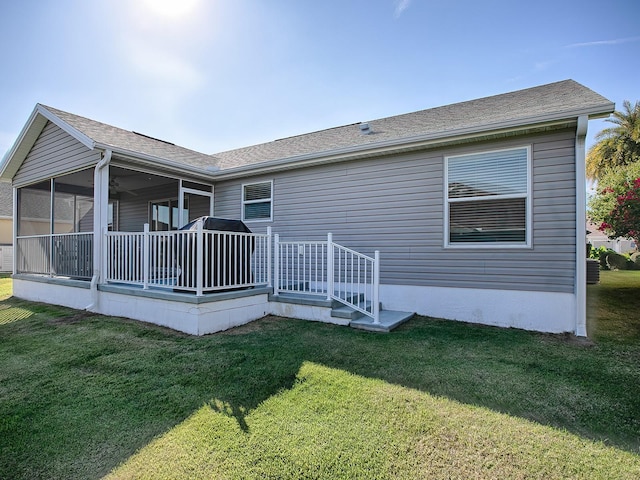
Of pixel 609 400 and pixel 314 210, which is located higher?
pixel 314 210

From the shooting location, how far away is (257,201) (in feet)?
25.6

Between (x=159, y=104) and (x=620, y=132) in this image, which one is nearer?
(x=159, y=104)

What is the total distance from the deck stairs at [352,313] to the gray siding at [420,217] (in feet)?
2.58

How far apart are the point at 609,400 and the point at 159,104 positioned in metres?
11.3

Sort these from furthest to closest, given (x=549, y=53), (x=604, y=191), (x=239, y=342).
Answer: (x=604, y=191) < (x=549, y=53) < (x=239, y=342)

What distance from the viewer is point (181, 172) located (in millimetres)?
7418

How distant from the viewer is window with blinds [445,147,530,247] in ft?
16.8

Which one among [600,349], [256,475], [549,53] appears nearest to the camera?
[256,475]

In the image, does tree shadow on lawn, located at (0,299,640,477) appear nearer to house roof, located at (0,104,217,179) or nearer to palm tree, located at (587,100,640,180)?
house roof, located at (0,104,217,179)

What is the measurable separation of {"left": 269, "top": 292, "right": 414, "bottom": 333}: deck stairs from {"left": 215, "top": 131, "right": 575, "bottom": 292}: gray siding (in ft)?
2.58

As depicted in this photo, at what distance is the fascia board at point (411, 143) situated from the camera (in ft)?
14.8

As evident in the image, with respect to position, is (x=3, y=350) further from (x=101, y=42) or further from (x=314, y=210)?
(x=101, y=42)

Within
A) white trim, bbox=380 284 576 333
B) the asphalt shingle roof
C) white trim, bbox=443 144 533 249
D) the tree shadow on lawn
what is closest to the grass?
the tree shadow on lawn

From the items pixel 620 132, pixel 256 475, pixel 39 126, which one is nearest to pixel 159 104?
pixel 39 126
